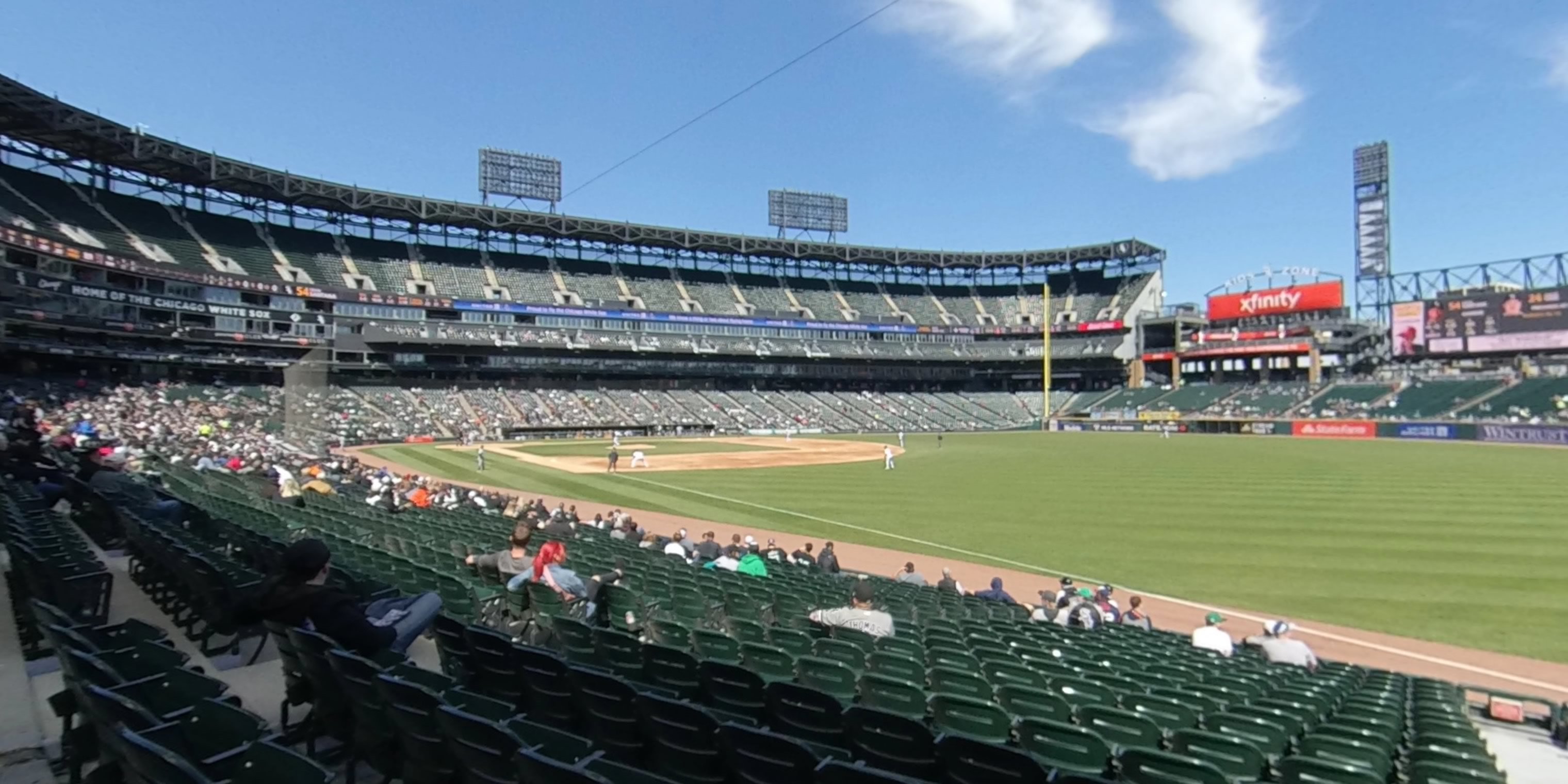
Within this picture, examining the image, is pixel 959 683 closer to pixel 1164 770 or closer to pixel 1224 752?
pixel 1224 752

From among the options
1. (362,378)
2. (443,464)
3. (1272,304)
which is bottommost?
(443,464)

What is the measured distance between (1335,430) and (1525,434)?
36.4ft

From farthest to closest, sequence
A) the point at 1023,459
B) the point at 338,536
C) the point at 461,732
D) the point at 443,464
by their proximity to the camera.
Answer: the point at 1023,459 < the point at 443,464 < the point at 338,536 < the point at 461,732

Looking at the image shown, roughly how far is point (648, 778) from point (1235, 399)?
8104cm

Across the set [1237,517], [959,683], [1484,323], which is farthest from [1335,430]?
[959,683]

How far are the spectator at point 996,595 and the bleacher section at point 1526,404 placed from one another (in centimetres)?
5607

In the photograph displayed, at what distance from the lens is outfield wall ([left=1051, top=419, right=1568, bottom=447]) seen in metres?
48.7

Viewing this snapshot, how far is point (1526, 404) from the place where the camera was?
54.9 meters

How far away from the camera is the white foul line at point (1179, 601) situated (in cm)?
1059

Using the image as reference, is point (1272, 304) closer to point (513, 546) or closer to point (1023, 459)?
point (1023, 459)

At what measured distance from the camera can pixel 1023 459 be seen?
43.2 metres

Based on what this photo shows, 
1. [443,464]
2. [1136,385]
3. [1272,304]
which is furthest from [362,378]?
[1272,304]

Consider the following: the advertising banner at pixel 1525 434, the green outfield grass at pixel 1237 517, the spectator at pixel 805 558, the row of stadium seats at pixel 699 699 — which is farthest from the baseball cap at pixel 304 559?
→ the advertising banner at pixel 1525 434

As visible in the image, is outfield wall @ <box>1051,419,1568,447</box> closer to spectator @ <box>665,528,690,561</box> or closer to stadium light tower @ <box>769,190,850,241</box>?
stadium light tower @ <box>769,190,850,241</box>
